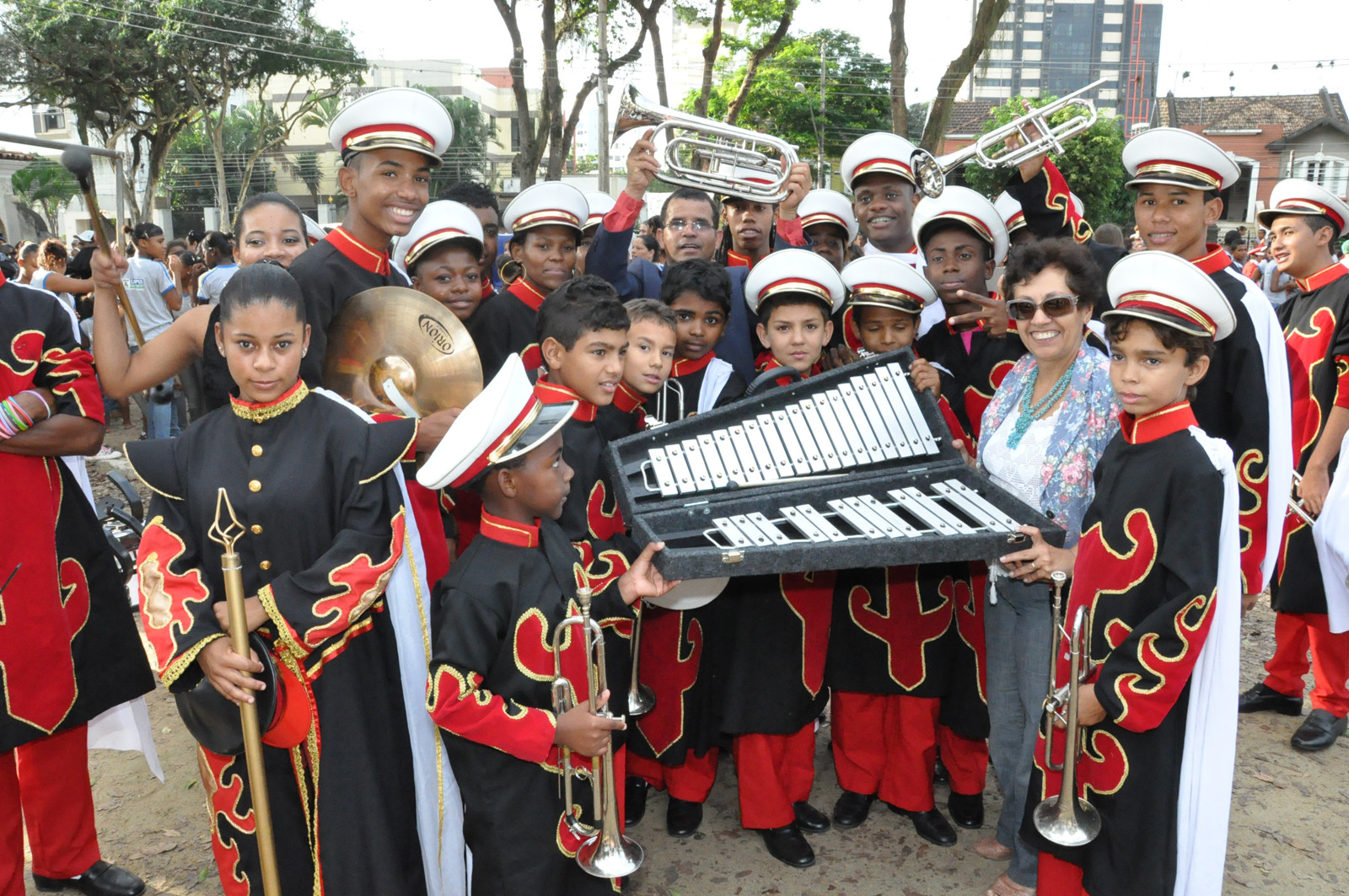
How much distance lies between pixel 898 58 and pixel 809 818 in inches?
589

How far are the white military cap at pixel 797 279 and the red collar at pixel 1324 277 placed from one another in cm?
379

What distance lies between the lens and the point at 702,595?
12.3 ft

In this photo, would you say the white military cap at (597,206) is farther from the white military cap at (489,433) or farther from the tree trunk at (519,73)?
the tree trunk at (519,73)

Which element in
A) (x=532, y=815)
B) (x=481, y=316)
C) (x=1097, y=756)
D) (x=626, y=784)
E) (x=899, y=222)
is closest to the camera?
(x=532, y=815)

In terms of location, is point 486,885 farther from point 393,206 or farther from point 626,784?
point 393,206

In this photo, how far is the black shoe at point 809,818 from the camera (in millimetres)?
4633

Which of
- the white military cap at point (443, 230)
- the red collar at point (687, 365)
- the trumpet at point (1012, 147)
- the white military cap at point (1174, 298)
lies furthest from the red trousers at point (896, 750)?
the white military cap at point (443, 230)

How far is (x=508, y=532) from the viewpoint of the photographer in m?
3.08

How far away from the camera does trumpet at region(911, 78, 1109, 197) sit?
208 inches

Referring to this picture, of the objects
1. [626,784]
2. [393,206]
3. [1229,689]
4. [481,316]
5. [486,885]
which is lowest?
[626,784]

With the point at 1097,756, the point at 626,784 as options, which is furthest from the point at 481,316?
the point at 1097,756

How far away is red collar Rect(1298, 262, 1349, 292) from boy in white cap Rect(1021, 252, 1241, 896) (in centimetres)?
374

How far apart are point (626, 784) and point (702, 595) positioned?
1.55 metres

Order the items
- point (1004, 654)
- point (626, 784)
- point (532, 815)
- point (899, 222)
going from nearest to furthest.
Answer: point (532, 815) < point (1004, 654) < point (626, 784) < point (899, 222)
